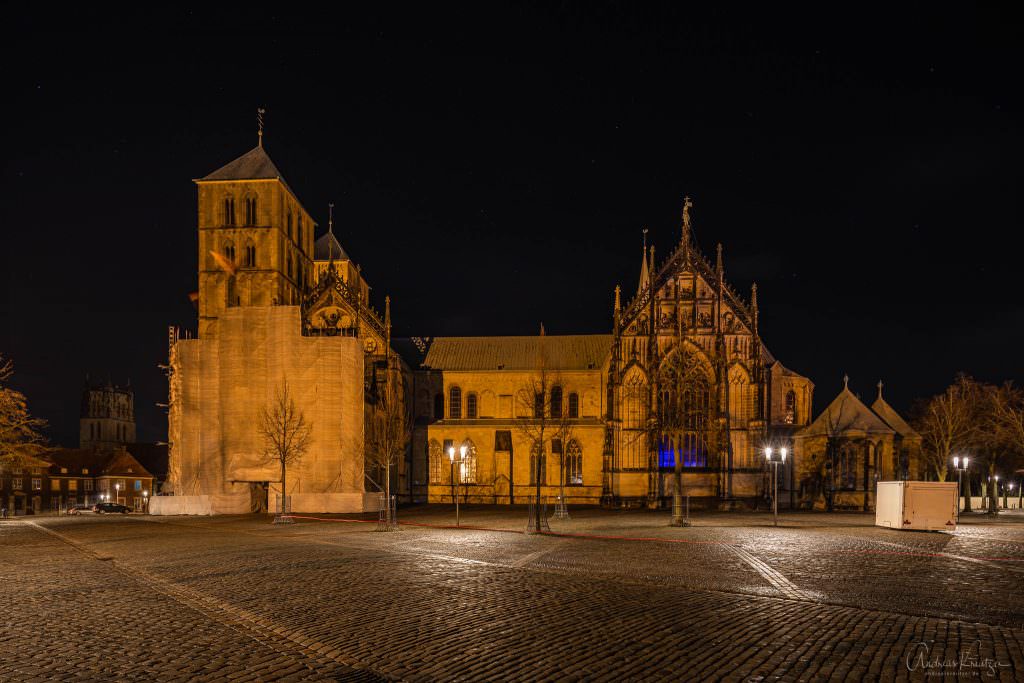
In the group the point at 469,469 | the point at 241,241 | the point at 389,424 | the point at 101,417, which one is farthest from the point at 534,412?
the point at 101,417

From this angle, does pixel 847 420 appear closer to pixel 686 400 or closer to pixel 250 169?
pixel 686 400

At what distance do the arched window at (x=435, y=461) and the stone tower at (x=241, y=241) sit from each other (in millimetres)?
17143

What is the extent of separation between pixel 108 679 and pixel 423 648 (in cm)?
Result: 440

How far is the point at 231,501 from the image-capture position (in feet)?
187

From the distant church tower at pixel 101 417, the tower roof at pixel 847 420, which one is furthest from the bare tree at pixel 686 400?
the distant church tower at pixel 101 417

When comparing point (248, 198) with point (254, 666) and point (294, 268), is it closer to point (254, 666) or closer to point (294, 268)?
point (294, 268)

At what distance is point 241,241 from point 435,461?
2381 centimetres

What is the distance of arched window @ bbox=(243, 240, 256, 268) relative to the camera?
6644cm

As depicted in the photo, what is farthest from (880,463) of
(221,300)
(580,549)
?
(221,300)

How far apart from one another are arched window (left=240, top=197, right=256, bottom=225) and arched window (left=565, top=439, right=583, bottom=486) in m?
31.3

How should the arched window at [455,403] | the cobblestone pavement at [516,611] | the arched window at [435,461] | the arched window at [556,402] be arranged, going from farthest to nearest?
the arched window at [455,403], the arched window at [556,402], the arched window at [435,461], the cobblestone pavement at [516,611]

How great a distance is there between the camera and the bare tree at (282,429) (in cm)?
5488

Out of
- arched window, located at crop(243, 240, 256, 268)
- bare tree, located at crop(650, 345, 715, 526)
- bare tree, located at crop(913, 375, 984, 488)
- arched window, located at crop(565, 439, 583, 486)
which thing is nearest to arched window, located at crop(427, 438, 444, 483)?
arched window, located at crop(565, 439, 583, 486)

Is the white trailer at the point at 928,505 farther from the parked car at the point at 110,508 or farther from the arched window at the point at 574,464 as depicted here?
the parked car at the point at 110,508
